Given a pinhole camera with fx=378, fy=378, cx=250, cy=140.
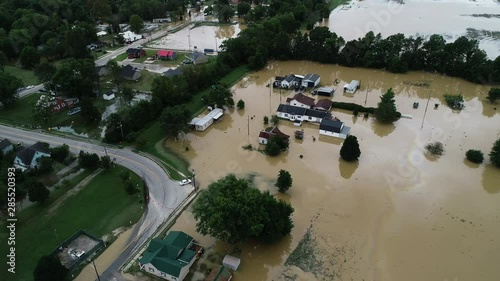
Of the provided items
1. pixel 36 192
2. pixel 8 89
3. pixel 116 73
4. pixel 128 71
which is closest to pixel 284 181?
pixel 36 192

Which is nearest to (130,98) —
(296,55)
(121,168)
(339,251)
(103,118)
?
(103,118)

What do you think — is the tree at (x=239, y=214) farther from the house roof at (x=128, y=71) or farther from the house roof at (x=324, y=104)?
the house roof at (x=128, y=71)

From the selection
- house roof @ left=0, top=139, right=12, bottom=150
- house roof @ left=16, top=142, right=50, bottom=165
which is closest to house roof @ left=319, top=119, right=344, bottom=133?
house roof @ left=16, top=142, right=50, bottom=165

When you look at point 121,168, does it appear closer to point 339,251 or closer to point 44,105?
point 44,105

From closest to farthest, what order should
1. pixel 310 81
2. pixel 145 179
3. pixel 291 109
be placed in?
pixel 145 179, pixel 291 109, pixel 310 81

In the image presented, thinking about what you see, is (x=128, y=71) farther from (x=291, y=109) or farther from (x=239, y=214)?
(x=239, y=214)

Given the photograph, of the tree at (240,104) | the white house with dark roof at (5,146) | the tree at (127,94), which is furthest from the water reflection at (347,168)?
the white house with dark roof at (5,146)
